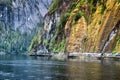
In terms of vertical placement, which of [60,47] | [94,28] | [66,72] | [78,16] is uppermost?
[78,16]

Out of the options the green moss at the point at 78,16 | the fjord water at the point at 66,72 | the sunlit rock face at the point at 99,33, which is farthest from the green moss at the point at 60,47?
the fjord water at the point at 66,72

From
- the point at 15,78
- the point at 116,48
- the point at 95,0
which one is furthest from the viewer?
the point at 95,0

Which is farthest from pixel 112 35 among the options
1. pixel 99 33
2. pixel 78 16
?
pixel 78 16

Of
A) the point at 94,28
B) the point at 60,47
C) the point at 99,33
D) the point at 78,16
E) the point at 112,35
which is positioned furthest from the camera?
the point at 60,47

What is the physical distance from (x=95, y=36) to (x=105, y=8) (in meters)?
11.1

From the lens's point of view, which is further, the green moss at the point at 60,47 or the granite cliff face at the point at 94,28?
the green moss at the point at 60,47

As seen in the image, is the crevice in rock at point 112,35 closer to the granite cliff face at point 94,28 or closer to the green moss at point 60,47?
the granite cliff face at point 94,28

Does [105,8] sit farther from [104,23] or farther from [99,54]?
[99,54]

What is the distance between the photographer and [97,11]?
134375 mm

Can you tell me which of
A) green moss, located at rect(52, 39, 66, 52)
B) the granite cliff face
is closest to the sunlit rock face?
the granite cliff face

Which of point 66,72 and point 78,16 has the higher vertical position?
point 78,16

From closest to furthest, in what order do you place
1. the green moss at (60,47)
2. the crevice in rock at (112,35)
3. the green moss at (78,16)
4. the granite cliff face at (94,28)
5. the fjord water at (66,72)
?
the fjord water at (66,72) → the crevice in rock at (112,35) → the granite cliff face at (94,28) → the green moss at (78,16) → the green moss at (60,47)

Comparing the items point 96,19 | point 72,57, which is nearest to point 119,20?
point 96,19

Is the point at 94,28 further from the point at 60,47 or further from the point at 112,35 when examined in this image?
the point at 60,47
